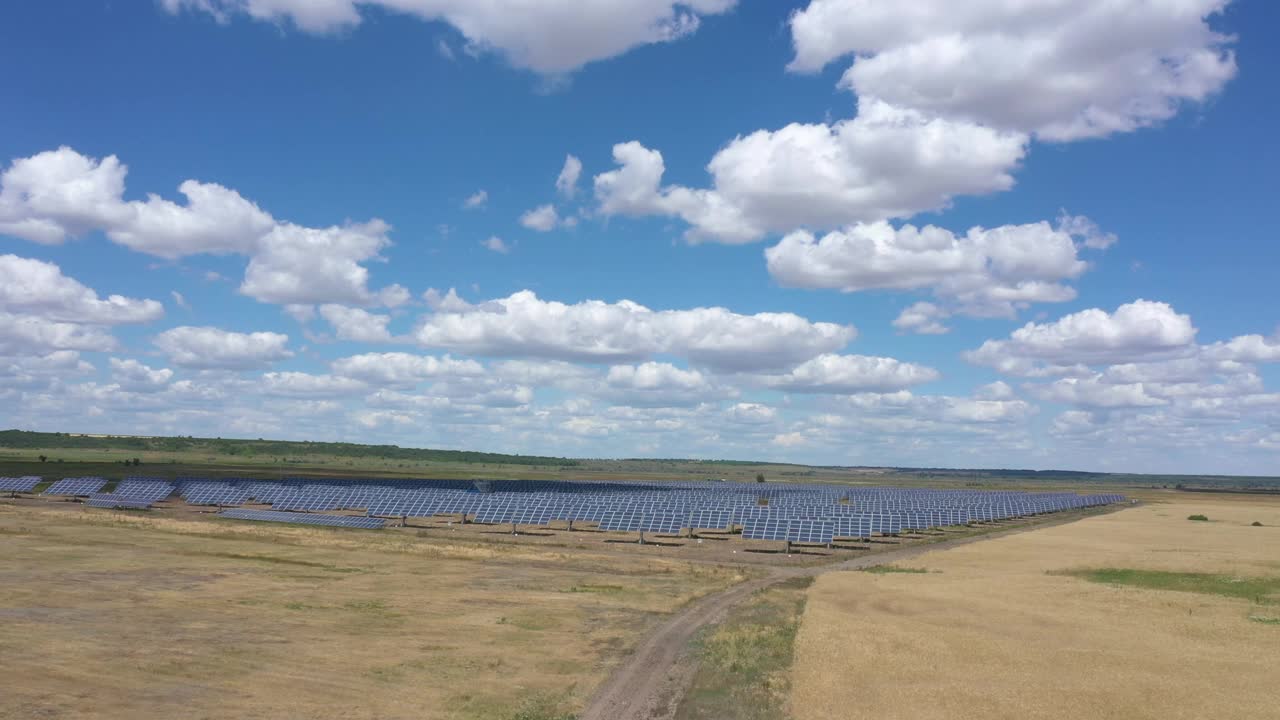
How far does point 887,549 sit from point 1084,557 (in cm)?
1537

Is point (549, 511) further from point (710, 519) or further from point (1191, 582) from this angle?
point (1191, 582)

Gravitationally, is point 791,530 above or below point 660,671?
above

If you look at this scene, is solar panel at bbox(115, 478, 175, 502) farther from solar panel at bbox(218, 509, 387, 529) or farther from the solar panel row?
solar panel at bbox(218, 509, 387, 529)

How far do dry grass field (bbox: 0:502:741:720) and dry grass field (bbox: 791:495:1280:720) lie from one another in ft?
27.3

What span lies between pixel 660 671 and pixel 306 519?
68.3 meters

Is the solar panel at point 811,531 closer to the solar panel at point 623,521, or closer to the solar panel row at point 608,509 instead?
the solar panel row at point 608,509

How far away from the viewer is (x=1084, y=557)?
6438cm

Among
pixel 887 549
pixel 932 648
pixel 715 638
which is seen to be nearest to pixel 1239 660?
pixel 932 648

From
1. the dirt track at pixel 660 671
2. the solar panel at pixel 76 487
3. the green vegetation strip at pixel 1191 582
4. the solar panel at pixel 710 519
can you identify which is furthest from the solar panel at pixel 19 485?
the green vegetation strip at pixel 1191 582

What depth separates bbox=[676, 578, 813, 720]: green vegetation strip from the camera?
24.0m

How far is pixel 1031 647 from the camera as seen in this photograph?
3144 cm

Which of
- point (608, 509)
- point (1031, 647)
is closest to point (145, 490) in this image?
point (608, 509)

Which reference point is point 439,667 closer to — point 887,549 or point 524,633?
point 524,633

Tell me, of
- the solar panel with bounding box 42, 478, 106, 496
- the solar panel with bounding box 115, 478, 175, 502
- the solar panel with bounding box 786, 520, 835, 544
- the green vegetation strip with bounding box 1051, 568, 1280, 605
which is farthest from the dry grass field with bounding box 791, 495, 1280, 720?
the solar panel with bounding box 42, 478, 106, 496
